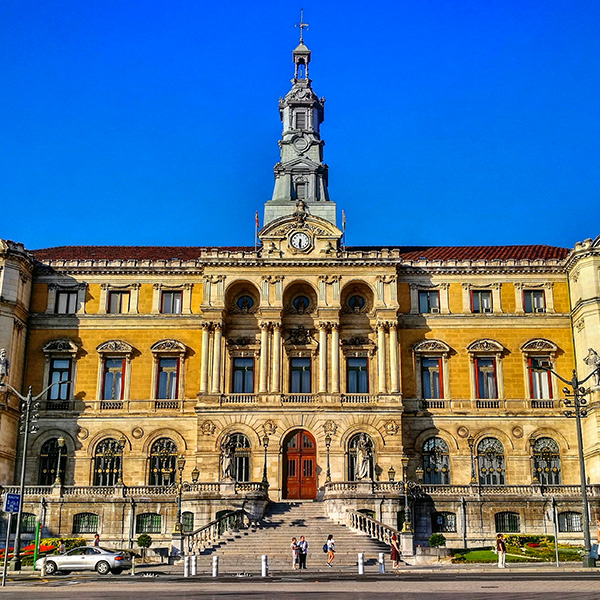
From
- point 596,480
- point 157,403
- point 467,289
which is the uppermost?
point 467,289

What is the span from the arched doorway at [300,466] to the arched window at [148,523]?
8.21 meters

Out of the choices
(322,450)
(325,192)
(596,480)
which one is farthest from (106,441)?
(596,480)

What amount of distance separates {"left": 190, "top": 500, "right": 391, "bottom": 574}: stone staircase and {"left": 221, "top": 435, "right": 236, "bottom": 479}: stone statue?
12.5 ft

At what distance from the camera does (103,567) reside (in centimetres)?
4056

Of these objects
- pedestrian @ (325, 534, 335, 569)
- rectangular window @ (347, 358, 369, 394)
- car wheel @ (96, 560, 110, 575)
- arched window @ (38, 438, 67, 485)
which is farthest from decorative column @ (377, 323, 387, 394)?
car wheel @ (96, 560, 110, 575)

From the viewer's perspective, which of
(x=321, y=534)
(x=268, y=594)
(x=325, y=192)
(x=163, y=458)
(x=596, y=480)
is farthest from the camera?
(x=325, y=192)

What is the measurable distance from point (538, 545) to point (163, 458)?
963 inches

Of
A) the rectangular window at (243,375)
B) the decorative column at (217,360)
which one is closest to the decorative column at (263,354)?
the rectangular window at (243,375)

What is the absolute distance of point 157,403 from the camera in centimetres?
5859

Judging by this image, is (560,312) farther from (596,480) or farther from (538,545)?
(538,545)

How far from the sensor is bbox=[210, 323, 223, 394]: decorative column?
57.2 m

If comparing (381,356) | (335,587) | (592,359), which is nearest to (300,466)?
(381,356)

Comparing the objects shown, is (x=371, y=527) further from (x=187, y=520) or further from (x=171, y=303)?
(x=171, y=303)

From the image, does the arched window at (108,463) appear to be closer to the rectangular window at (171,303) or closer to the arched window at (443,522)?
the rectangular window at (171,303)
